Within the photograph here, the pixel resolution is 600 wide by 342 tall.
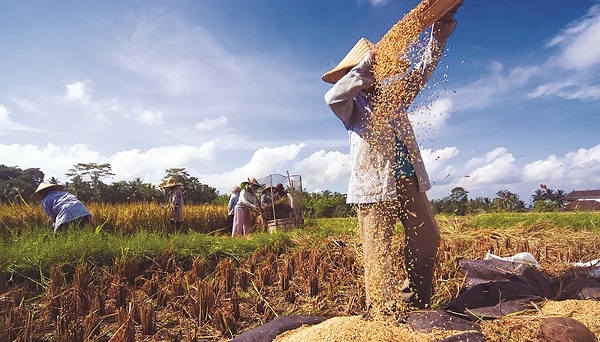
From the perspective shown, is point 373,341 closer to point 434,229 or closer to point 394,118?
point 434,229

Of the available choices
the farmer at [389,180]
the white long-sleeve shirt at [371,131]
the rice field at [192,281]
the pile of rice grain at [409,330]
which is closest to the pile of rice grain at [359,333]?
the pile of rice grain at [409,330]

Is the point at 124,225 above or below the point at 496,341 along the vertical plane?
above

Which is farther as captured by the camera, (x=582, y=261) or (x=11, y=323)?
(x=582, y=261)

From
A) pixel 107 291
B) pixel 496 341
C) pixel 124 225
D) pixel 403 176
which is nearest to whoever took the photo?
pixel 496 341

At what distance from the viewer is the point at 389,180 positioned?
2.57 meters

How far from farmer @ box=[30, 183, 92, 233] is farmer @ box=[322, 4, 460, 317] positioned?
14.6 feet

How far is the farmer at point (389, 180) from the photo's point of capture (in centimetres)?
256

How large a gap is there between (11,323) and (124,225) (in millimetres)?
6861

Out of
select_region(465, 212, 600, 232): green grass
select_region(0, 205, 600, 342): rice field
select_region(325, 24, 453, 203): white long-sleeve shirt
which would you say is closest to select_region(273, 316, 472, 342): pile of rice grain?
select_region(0, 205, 600, 342): rice field

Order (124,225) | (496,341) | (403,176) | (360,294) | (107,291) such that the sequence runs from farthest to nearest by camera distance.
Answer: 1. (124,225)
2. (107,291)
3. (360,294)
4. (403,176)
5. (496,341)

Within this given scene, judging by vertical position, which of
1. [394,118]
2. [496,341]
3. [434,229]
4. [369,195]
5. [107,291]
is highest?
[394,118]

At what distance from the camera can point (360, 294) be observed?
3084 millimetres

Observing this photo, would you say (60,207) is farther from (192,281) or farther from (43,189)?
(192,281)

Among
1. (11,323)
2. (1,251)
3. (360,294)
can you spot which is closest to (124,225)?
(1,251)
